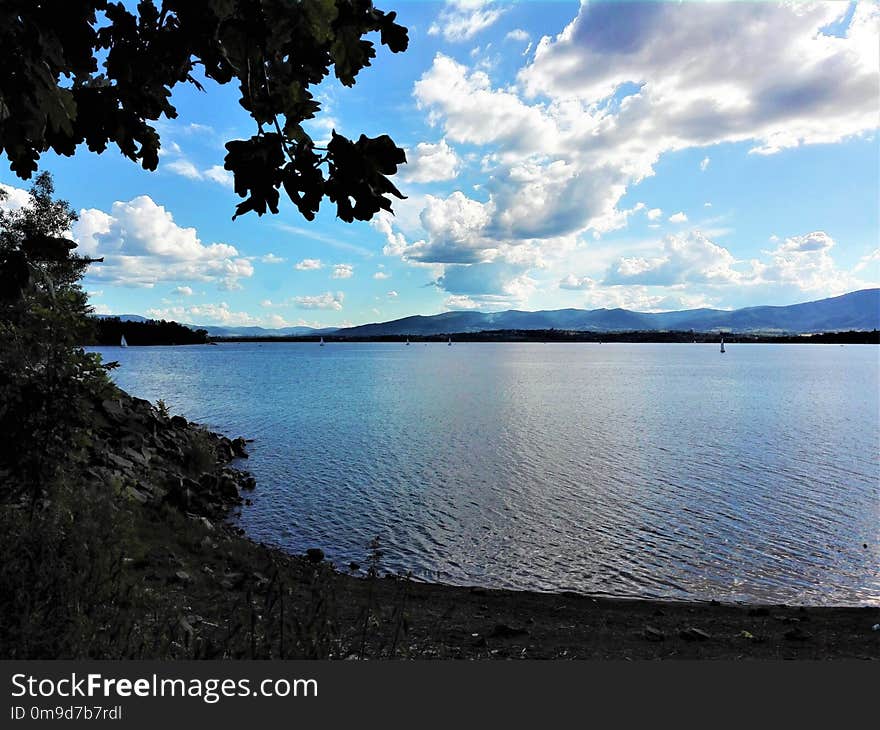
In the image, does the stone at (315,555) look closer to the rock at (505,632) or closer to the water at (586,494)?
the water at (586,494)

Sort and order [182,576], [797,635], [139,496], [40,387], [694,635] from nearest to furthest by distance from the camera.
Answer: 1. [40,387]
2. [694,635]
3. [797,635]
4. [182,576]
5. [139,496]

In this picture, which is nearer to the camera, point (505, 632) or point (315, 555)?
point (505, 632)

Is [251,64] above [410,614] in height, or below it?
above

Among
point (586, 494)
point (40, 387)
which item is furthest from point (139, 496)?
point (586, 494)

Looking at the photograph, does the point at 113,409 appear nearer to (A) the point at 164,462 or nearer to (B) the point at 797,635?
(A) the point at 164,462

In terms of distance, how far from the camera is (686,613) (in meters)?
17.2

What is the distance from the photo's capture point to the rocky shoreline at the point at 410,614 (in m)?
10.6

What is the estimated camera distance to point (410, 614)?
48.8ft

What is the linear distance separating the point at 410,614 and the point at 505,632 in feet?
8.60

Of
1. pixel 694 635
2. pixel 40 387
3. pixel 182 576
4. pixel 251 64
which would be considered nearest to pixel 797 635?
pixel 694 635

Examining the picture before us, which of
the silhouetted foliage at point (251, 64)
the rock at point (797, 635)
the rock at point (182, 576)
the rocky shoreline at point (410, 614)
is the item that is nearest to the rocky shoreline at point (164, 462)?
the rocky shoreline at point (410, 614)

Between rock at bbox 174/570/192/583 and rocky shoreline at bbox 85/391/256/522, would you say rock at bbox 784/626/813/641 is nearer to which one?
rock at bbox 174/570/192/583

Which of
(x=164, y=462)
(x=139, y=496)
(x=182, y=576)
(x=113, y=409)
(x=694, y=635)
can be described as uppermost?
(x=113, y=409)

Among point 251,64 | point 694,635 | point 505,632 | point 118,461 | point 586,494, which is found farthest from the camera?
point 586,494
